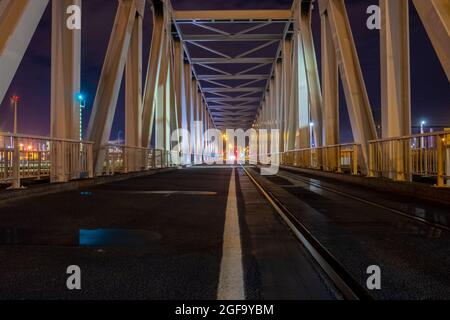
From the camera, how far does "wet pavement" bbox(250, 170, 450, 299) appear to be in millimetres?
2934

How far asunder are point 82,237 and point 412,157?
7.68 m

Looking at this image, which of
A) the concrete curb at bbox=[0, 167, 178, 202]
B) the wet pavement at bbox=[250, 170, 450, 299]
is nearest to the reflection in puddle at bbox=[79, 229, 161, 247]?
the wet pavement at bbox=[250, 170, 450, 299]

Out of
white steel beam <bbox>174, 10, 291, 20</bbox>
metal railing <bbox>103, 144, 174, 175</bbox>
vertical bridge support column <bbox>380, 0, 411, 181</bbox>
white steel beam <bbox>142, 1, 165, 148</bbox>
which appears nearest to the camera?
vertical bridge support column <bbox>380, 0, 411, 181</bbox>

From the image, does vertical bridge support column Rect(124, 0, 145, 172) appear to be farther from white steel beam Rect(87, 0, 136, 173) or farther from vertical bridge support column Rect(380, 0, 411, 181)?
vertical bridge support column Rect(380, 0, 411, 181)

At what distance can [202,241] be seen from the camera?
431 cm

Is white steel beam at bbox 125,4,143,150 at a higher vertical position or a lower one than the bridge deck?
higher

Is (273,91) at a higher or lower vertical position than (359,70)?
higher

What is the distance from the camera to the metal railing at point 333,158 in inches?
542

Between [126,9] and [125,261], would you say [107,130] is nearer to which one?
[126,9]

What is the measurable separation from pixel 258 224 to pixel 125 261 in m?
2.28

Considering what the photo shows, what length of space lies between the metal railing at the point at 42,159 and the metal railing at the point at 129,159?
177 cm

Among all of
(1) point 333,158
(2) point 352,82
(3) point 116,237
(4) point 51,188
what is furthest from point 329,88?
(3) point 116,237

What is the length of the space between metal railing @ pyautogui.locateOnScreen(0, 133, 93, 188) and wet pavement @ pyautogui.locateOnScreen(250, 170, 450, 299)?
5.38 meters
